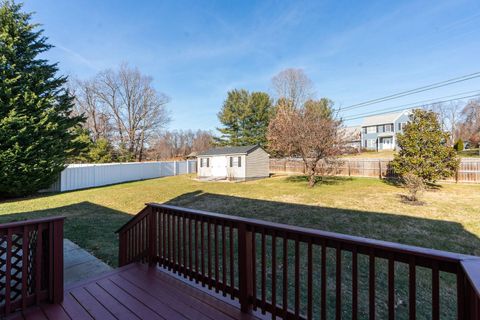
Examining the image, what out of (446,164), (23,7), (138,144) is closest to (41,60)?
(23,7)

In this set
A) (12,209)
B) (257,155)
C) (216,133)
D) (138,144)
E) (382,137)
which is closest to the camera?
(12,209)

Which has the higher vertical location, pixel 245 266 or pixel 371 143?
pixel 371 143

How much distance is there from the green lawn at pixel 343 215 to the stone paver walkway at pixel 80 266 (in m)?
0.27

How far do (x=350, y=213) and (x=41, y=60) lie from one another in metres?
15.1

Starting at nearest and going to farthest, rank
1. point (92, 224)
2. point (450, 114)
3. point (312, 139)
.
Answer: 1. point (92, 224)
2. point (312, 139)
3. point (450, 114)

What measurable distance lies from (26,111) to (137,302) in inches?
472

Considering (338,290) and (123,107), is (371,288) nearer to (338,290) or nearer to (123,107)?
(338,290)

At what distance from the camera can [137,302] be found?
2.53 meters

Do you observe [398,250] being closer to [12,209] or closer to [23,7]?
[12,209]

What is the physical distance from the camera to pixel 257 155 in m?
17.8

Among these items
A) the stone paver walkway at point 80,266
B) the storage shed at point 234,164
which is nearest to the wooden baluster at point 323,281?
the stone paver walkway at point 80,266

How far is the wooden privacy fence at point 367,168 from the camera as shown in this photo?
11.8m

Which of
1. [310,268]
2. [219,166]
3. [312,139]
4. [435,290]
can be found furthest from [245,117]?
[435,290]

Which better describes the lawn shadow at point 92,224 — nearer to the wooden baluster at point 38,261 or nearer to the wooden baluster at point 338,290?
the wooden baluster at point 38,261
